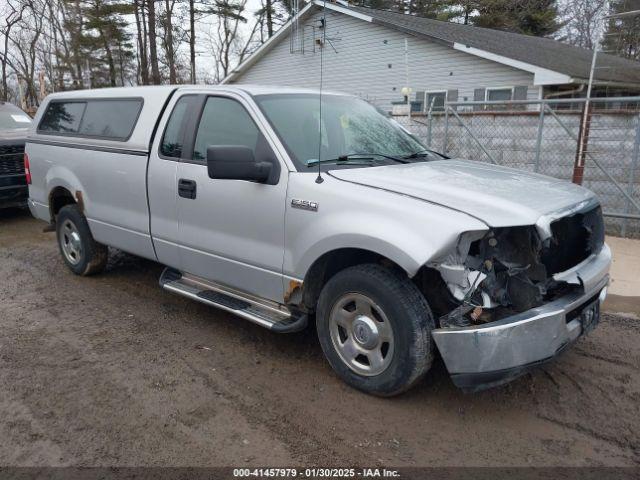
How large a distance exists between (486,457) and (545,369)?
1184 mm

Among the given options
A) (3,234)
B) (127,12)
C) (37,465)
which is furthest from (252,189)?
(127,12)

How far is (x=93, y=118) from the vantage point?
541 cm

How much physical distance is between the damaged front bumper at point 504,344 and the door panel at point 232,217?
4.45 ft

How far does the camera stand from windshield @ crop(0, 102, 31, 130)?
9.77m

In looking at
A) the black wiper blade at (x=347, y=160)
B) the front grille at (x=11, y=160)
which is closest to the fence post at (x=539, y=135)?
the black wiper blade at (x=347, y=160)

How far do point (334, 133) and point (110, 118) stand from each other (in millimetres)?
2436

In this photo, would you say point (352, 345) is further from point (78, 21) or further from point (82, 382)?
point (78, 21)

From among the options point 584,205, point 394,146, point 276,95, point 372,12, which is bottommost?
point 584,205

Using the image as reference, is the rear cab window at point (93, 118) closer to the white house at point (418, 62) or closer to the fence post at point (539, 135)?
the fence post at point (539, 135)

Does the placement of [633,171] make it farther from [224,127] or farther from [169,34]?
[169,34]

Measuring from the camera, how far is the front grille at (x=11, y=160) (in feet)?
28.4

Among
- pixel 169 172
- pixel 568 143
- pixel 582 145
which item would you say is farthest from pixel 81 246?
pixel 568 143

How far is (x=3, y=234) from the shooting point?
8.39 metres

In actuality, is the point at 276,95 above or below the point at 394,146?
above
